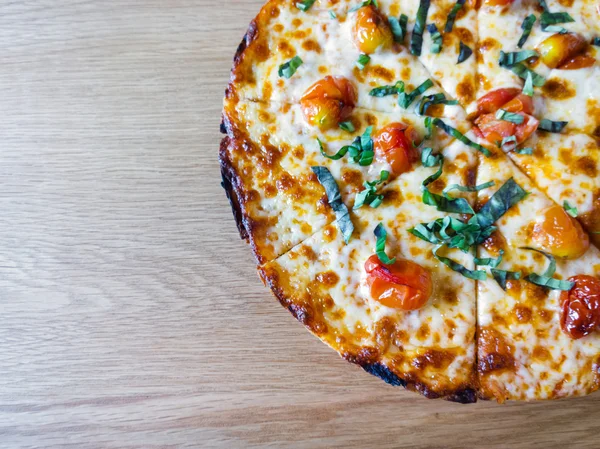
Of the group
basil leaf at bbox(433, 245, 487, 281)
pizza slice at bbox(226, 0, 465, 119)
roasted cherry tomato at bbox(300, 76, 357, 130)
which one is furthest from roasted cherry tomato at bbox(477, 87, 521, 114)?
basil leaf at bbox(433, 245, 487, 281)

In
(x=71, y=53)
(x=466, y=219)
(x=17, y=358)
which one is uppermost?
(x=71, y=53)

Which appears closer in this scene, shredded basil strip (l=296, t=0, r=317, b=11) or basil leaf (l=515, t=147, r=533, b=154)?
basil leaf (l=515, t=147, r=533, b=154)

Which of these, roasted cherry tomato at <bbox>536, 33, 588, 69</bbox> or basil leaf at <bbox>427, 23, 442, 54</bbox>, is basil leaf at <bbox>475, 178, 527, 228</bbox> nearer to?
A: roasted cherry tomato at <bbox>536, 33, 588, 69</bbox>

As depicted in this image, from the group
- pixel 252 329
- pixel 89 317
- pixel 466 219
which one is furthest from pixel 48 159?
pixel 466 219

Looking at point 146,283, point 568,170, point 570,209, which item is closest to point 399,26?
point 568,170

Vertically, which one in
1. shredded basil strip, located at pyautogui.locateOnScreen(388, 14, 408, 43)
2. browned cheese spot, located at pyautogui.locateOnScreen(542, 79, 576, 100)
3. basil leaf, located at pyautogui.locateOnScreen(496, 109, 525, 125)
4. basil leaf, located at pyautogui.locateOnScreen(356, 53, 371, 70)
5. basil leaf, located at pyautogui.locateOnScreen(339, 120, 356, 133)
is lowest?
basil leaf, located at pyautogui.locateOnScreen(339, 120, 356, 133)

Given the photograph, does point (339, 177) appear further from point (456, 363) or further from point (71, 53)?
point (71, 53)

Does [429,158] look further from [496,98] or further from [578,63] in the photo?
[578,63]
